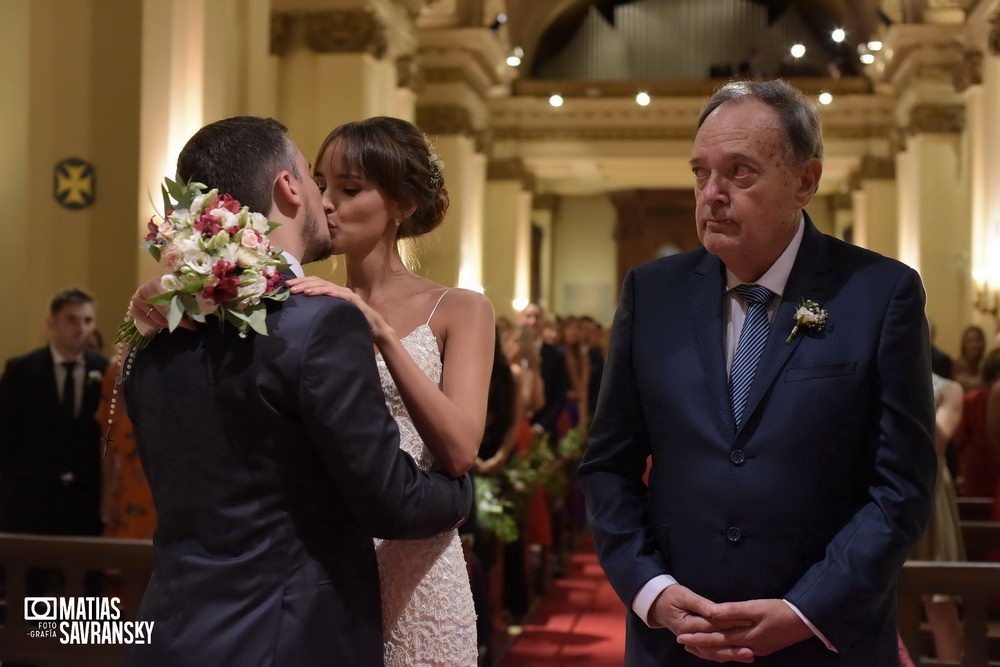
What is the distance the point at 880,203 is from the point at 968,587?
1836 centimetres

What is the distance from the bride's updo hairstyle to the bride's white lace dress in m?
0.31

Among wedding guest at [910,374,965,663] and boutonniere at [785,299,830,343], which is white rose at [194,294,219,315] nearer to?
boutonniere at [785,299,830,343]

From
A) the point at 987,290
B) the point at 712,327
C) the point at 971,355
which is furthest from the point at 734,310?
the point at 987,290

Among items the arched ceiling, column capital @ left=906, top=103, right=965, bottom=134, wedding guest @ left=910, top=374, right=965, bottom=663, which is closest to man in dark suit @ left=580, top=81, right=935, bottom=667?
wedding guest @ left=910, top=374, right=965, bottom=663

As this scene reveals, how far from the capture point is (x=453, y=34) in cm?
1781

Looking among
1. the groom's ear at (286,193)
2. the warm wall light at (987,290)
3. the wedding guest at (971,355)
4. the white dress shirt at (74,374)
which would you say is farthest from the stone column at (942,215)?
the groom's ear at (286,193)

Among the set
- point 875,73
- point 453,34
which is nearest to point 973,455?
point 453,34

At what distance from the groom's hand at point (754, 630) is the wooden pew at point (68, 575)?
2030 mm

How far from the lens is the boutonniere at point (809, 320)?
238 cm

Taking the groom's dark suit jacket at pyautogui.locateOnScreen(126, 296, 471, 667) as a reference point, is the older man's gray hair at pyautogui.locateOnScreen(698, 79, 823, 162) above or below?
above

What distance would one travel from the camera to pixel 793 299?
8.01 feet

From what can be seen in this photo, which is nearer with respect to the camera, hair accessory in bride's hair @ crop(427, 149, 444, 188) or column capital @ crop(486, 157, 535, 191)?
hair accessory in bride's hair @ crop(427, 149, 444, 188)

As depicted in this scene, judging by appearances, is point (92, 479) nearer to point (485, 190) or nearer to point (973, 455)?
point (973, 455)

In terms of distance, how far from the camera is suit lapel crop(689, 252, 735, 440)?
2426 mm
